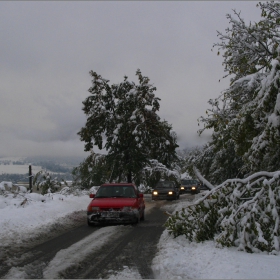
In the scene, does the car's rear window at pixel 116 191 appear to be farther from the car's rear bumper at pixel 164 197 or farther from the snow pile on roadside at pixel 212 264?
the car's rear bumper at pixel 164 197

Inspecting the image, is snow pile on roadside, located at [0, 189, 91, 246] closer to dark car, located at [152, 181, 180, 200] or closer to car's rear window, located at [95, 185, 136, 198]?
car's rear window, located at [95, 185, 136, 198]

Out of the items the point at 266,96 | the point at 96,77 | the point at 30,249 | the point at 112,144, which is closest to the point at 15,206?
the point at 30,249

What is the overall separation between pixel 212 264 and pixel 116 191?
7.69 metres

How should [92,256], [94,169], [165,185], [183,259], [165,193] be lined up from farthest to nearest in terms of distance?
1. [94,169]
2. [165,185]
3. [165,193]
4. [92,256]
5. [183,259]

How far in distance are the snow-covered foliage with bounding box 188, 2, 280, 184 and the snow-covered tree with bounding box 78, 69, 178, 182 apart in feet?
63.9

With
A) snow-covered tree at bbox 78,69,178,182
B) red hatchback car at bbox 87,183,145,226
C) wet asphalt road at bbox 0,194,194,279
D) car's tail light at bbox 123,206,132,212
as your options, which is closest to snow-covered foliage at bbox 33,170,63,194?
snow-covered tree at bbox 78,69,178,182

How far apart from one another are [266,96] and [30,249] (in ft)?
19.9

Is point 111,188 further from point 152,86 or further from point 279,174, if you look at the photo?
point 152,86

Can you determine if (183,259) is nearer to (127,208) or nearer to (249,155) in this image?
(249,155)

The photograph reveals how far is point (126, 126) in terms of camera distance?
Answer: 31.0 meters

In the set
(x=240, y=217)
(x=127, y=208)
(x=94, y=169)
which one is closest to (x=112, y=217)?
(x=127, y=208)

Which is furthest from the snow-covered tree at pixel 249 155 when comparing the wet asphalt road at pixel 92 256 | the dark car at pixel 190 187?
the dark car at pixel 190 187

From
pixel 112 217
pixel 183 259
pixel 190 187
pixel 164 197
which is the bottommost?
pixel 183 259

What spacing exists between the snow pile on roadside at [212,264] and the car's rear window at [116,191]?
5757mm
